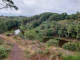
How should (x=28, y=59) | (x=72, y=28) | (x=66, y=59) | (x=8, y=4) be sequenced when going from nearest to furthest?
(x=66, y=59)
(x=28, y=59)
(x=8, y=4)
(x=72, y=28)

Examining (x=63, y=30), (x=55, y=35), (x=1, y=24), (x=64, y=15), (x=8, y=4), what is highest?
(x=64, y=15)

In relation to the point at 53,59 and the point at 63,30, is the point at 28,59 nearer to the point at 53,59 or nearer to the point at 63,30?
the point at 53,59

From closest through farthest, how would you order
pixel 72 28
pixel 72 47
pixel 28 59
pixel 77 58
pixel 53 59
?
pixel 77 58 < pixel 53 59 < pixel 28 59 < pixel 72 47 < pixel 72 28

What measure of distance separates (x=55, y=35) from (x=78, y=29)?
12215mm

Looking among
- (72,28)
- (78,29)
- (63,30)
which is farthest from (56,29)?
(78,29)

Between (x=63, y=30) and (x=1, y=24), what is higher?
(x=1, y=24)

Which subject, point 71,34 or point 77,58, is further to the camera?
point 71,34

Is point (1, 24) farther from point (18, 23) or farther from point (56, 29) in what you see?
point (18, 23)

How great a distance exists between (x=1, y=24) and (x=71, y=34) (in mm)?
33794

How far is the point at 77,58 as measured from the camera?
2.72 m

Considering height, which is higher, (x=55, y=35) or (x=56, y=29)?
(x=56, y=29)

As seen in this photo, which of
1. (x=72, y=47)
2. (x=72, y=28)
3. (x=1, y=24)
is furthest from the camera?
(x=72, y=28)

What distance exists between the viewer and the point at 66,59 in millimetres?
2977

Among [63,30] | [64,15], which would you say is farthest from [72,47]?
[64,15]
